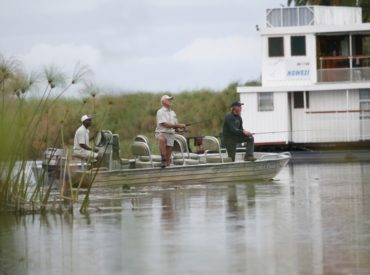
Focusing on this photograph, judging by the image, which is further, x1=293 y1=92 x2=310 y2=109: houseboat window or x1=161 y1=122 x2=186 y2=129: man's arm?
x1=293 y1=92 x2=310 y2=109: houseboat window

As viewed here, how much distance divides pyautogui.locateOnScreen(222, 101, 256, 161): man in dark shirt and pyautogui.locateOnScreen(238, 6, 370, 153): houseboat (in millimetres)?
13703

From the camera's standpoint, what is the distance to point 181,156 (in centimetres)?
2353

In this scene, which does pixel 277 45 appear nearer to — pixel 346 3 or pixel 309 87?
pixel 309 87

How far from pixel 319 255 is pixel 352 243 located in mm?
994

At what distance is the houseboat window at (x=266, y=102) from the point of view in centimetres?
3869

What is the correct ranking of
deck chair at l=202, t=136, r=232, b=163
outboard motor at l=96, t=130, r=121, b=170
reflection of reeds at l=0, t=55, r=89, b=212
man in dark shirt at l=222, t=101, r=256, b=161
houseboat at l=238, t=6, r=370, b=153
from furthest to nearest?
houseboat at l=238, t=6, r=370, b=153 → deck chair at l=202, t=136, r=232, b=163 → man in dark shirt at l=222, t=101, r=256, b=161 → outboard motor at l=96, t=130, r=121, b=170 → reflection of reeds at l=0, t=55, r=89, b=212

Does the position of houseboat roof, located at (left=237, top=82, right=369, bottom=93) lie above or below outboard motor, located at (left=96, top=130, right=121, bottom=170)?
above

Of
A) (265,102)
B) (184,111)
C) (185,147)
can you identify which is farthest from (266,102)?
(184,111)

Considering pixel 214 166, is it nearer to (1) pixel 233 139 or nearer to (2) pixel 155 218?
(1) pixel 233 139

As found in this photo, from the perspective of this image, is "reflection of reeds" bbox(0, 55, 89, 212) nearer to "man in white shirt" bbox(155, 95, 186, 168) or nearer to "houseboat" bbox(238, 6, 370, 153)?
"man in white shirt" bbox(155, 95, 186, 168)

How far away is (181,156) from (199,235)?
10585mm

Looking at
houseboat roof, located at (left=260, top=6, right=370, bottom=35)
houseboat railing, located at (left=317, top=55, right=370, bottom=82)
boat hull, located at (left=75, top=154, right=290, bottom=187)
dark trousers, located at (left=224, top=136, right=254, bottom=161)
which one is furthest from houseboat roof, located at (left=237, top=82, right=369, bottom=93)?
dark trousers, located at (left=224, top=136, right=254, bottom=161)

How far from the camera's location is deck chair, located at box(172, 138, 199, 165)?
23044 millimetres

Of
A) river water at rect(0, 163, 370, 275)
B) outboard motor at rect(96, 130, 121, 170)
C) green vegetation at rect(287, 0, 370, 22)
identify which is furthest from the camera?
green vegetation at rect(287, 0, 370, 22)
